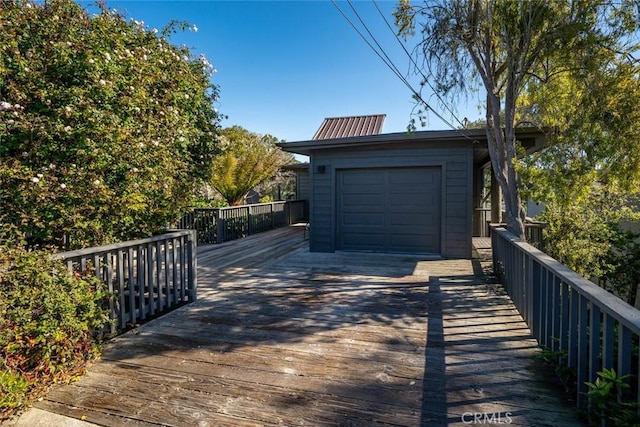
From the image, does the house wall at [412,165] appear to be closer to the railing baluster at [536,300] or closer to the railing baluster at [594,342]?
the railing baluster at [536,300]

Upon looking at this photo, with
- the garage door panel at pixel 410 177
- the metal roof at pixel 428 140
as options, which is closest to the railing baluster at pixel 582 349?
the metal roof at pixel 428 140

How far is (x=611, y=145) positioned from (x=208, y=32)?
7.80 m

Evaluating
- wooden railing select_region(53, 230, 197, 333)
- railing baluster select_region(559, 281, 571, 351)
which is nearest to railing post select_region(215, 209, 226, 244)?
wooden railing select_region(53, 230, 197, 333)

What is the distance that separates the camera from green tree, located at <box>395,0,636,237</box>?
393 centimetres

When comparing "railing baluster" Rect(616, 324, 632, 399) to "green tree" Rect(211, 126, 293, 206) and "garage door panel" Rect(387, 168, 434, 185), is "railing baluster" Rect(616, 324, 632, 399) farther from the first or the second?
"green tree" Rect(211, 126, 293, 206)

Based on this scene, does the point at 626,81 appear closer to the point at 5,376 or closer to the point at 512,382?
the point at 512,382

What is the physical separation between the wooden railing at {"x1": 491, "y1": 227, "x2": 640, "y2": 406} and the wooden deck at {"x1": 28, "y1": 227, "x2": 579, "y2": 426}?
21 centimetres

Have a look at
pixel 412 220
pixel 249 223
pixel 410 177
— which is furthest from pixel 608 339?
pixel 249 223

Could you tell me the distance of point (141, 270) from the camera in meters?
3.39

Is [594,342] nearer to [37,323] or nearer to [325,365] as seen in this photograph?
[325,365]

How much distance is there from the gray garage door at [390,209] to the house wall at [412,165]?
0.17m

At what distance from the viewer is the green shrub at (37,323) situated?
191 centimetres

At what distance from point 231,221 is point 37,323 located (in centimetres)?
789

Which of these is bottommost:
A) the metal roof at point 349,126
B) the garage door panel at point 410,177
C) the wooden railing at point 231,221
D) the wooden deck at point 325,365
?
the wooden deck at point 325,365
